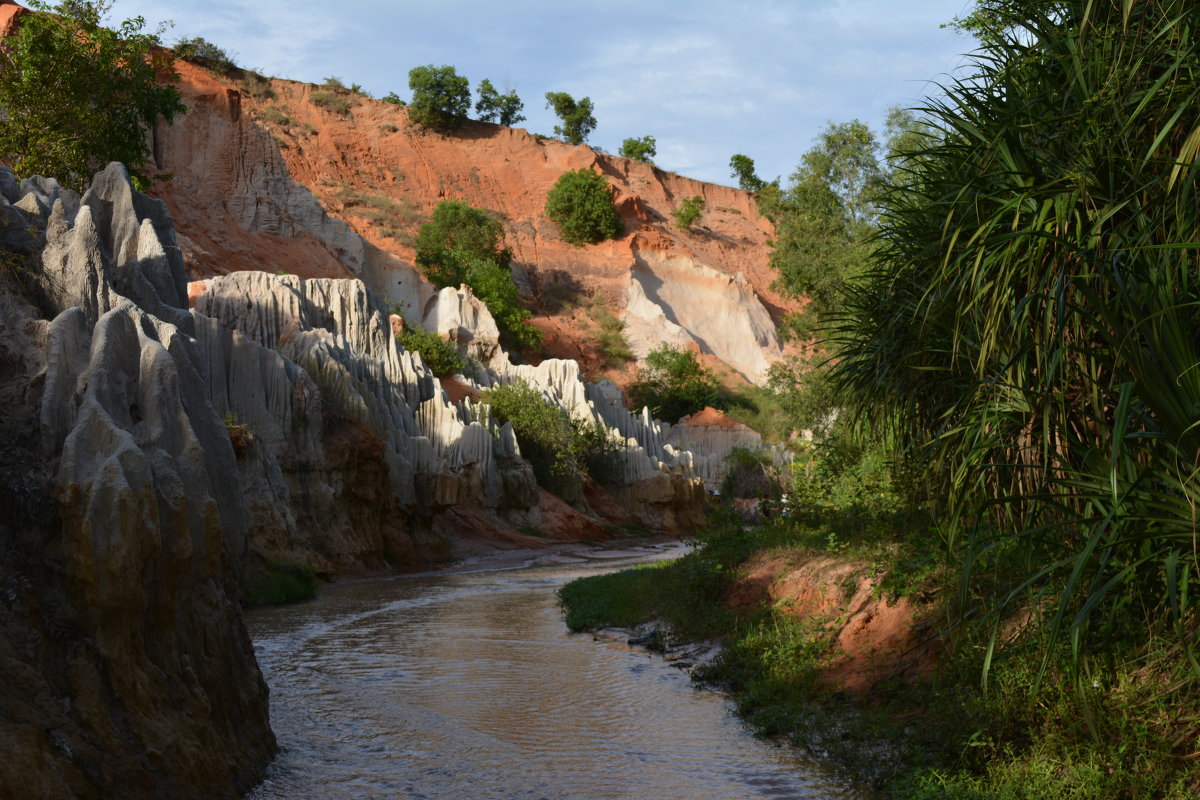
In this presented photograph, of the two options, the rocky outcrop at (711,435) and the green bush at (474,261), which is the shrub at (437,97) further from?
the rocky outcrop at (711,435)

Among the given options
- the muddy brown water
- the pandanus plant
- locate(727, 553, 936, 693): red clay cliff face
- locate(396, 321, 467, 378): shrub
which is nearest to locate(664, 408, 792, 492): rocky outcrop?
locate(396, 321, 467, 378): shrub

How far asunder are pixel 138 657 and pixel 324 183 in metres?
64.3

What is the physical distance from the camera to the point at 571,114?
291 ft

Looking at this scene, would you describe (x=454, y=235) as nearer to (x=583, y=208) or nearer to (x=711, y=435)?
(x=583, y=208)

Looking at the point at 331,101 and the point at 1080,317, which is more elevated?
the point at 331,101

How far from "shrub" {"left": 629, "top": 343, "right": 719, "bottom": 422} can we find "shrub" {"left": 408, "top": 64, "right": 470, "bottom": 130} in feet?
86.6

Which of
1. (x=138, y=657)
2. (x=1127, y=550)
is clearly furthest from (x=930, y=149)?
(x=138, y=657)

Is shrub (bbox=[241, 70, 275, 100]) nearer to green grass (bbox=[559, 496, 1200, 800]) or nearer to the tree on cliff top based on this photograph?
the tree on cliff top

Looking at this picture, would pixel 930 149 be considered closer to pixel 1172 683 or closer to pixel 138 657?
pixel 1172 683

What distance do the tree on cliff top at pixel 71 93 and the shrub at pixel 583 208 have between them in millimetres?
47288

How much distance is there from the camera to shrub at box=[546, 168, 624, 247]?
241 ft

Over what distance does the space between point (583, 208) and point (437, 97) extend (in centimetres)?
1397

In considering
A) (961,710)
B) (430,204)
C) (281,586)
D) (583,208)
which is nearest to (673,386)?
(583,208)

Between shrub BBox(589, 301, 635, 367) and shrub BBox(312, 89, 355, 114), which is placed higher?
shrub BBox(312, 89, 355, 114)
